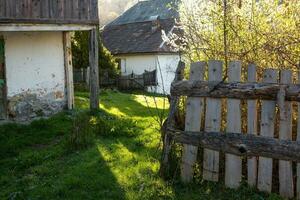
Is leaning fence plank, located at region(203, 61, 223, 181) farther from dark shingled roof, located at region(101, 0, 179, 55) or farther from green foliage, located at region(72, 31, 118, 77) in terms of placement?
dark shingled roof, located at region(101, 0, 179, 55)

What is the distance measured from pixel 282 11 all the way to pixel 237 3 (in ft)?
2.63

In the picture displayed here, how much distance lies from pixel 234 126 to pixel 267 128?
1.43ft

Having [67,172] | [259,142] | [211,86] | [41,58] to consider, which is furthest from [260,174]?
[41,58]

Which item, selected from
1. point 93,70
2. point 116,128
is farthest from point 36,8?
point 116,128

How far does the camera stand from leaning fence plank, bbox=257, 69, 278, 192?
5422 millimetres

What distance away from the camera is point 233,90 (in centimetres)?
562

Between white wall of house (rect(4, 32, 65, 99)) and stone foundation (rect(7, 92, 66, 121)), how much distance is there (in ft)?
0.38

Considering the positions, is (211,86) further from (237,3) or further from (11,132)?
(11,132)

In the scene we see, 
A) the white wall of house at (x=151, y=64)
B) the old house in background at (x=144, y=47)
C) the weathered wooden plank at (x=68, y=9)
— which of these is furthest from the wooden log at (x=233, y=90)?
the white wall of house at (x=151, y=64)

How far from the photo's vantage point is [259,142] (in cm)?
539

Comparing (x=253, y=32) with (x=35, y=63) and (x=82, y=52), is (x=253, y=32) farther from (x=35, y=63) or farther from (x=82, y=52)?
(x=82, y=52)

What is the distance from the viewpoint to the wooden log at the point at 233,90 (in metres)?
5.27

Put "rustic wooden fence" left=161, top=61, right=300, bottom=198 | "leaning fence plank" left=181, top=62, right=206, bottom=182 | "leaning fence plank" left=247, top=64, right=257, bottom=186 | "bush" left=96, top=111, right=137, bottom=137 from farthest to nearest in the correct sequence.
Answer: "bush" left=96, top=111, right=137, bottom=137 < "leaning fence plank" left=181, top=62, right=206, bottom=182 < "leaning fence plank" left=247, top=64, right=257, bottom=186 < "rustic wooden fence" left=161, top=61, right=300, bottom=198

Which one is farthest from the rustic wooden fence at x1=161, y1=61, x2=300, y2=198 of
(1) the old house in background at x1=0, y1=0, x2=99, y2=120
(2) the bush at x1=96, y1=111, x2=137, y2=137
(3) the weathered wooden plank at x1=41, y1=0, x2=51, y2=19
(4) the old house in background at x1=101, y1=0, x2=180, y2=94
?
(4) the old house in background at x1=101, y1=0, x2=180, y2=94
